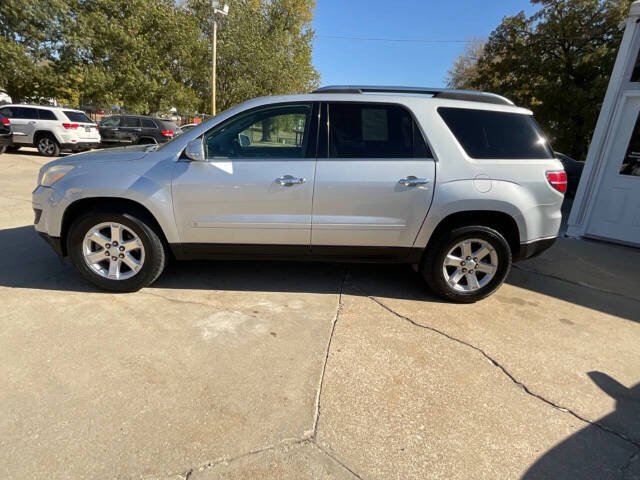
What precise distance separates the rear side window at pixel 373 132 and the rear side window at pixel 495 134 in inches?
13.6

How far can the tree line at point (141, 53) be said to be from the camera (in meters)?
17.5

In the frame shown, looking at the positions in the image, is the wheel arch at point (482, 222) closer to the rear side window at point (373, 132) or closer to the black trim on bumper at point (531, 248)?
the black trim on bumper at point (531, 248)

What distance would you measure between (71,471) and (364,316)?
2.19m

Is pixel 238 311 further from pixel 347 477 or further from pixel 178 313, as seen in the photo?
pixel 347 477

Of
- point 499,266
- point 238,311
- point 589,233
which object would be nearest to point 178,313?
point 238,311

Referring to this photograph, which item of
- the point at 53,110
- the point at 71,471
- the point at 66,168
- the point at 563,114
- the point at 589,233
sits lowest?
the point at 71,471

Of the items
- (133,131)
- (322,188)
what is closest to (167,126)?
(133,131)

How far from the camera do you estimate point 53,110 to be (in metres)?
12.0

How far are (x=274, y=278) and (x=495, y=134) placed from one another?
8.38ft

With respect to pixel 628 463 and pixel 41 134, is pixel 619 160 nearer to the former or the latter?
pixel 628 463

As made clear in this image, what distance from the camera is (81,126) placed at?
1234 centimetres

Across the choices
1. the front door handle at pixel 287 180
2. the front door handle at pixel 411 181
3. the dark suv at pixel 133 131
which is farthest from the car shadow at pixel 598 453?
the dark suv at pixel 133 131

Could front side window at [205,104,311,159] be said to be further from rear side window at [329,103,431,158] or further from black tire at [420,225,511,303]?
black tire at [420,225,511,303]

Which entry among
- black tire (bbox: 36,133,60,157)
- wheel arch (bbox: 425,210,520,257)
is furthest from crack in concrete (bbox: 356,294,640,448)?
black tire (bbox: 36,133,60,157)
